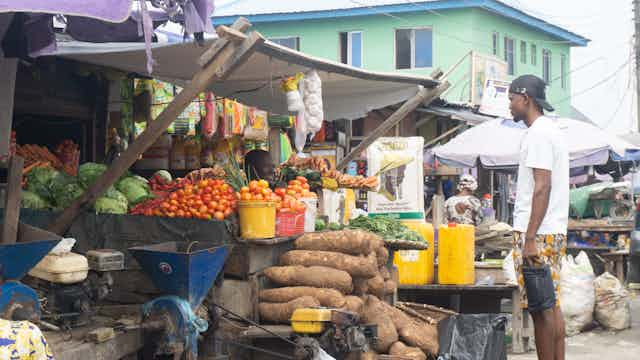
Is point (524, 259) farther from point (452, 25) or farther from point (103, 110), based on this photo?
point (452, 25)

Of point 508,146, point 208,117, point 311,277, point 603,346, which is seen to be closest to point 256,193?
point 311,277

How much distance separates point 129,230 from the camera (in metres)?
6.93

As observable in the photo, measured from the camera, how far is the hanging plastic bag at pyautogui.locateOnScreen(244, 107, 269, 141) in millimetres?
12164

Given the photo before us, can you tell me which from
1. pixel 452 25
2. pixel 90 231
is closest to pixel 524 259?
pixel 90 231

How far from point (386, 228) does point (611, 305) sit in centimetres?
422

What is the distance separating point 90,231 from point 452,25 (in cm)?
2140

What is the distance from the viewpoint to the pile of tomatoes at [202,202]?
6.69 m

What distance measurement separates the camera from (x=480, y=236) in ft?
36.9

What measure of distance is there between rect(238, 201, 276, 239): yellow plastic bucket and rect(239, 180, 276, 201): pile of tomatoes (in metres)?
0.09

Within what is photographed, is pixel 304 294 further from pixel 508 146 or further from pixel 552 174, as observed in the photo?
pixel 508 146

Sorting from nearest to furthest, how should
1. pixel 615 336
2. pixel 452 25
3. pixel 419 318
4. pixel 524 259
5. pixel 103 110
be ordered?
pixel 524 259
pixel 419 318
pixel 103 110
pixel 615 336
pixel 452 25

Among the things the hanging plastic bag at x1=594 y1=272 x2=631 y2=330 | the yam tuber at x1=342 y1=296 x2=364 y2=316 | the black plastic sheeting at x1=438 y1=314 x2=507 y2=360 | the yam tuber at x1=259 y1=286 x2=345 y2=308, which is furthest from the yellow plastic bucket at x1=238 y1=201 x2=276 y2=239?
the hanging plastic bag at x1=594 y1=272 x2=631 y2=330

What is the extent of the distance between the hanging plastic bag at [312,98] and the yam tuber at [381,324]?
177cm

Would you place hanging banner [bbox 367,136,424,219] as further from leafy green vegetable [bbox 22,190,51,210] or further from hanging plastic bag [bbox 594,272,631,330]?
leafy green vegetable [bbox 22,190,51,210]
